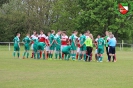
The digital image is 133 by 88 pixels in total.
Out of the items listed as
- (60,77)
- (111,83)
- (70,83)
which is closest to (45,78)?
(60,77)

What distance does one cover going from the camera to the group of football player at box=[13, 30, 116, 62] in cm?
2931

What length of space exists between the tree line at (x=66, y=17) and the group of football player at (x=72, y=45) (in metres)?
38.1

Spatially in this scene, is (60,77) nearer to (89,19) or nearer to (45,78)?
(45,78)

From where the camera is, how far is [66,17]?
7688 cm

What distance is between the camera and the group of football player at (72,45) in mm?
29312

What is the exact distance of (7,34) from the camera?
243 feet

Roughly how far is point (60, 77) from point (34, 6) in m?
59.4

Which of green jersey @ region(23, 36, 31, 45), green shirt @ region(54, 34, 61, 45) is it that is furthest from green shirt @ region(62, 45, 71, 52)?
green jersey @ region(23, 36, 31, 45)

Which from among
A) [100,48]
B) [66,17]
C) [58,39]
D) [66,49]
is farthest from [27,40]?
[66,17]

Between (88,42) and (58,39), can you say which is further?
(58,39)

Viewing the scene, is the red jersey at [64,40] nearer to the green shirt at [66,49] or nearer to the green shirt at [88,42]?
the green shirt at [66,49]

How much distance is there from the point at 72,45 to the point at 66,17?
154ft

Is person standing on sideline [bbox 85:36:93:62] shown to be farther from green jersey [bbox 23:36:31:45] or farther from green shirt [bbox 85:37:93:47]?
green jersey [bbox 23:36:31:45]

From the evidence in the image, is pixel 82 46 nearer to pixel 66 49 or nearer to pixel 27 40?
pixel 66 49
